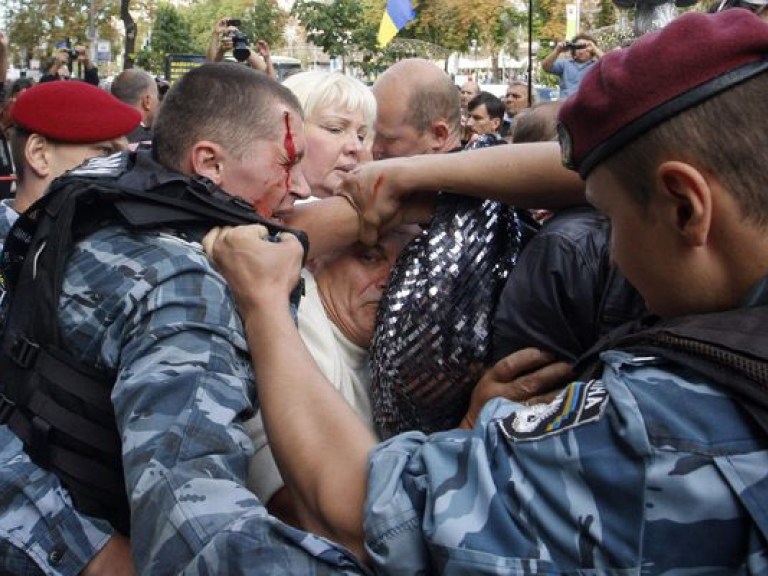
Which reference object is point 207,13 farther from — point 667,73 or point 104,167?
point 667,73

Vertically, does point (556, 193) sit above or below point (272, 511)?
above

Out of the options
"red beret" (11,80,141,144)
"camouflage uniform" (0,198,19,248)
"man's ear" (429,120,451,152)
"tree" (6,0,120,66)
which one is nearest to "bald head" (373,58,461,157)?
"man's ear" (429,120,451,152)

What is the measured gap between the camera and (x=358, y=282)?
92.3 inches

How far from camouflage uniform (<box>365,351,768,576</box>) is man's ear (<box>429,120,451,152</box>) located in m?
2.28

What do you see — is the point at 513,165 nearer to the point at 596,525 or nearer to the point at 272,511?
the point at 272,511

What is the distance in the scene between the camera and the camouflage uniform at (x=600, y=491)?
112 centimetres

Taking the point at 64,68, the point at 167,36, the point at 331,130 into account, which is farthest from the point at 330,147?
the point at 167,36

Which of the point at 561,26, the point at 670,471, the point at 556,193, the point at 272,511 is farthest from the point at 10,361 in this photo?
the point at 561,26

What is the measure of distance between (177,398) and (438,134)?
2.15 m

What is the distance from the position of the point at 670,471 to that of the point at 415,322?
39.2 inches

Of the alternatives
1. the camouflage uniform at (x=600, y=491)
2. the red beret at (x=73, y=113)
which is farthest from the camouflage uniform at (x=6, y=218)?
the camouflage uniform at (x=600, y=491)

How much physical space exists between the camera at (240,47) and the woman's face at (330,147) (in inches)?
226

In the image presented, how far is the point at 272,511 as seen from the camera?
183 centimetres

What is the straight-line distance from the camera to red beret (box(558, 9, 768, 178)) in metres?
1.20
